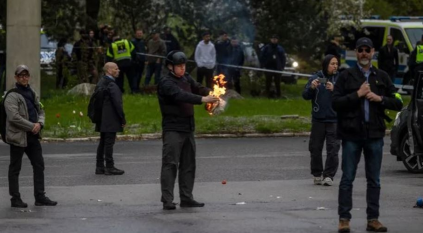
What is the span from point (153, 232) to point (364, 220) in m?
2.27

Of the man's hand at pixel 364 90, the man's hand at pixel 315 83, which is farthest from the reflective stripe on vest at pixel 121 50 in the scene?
the man's hand at pixel 364 90

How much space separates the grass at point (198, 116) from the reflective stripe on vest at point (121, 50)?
99 cm

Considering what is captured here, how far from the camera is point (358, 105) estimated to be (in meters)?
12.0

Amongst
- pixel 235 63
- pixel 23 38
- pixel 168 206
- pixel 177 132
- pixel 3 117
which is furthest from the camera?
pixel 235 63

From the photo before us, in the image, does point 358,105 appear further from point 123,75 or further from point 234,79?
point 234,79

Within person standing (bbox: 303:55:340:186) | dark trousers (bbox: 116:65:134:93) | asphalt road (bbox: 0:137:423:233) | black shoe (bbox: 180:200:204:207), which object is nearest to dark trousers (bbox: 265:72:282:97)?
dark trousers (bbox: 116:65:134:93)

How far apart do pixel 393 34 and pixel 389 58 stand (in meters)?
3.10

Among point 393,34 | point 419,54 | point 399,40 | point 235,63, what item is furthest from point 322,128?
point 393,34

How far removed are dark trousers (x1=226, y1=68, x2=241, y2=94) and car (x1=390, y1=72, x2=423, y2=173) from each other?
14962mm

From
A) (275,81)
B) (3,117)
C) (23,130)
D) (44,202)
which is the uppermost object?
(3,117)

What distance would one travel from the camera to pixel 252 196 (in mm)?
15227

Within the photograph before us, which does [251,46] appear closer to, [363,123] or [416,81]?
[416,81]

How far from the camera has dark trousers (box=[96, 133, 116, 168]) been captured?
59.5 ft

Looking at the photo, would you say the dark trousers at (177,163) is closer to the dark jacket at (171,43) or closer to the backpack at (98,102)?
the backpack at (98,102)
